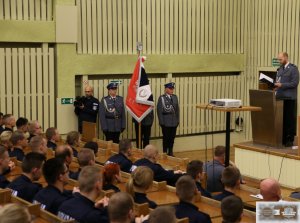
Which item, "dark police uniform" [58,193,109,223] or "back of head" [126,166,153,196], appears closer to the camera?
"dark police uniform" [58,193,109,223]

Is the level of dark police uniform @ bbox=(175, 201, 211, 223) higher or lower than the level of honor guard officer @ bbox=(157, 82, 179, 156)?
lower

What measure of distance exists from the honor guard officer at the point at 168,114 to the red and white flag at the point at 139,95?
1013 mm

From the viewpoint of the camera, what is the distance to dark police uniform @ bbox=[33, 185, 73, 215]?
4.91m

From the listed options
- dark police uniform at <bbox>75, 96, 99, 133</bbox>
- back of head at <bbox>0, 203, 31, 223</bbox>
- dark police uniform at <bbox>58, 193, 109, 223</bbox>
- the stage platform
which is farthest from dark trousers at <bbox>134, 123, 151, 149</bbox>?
back of head at <bbox>0, 203, 31, 223</bbox>

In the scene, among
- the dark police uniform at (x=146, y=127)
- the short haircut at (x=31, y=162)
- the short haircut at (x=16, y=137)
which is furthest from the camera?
the dark police uniform at (x=146, y=127)

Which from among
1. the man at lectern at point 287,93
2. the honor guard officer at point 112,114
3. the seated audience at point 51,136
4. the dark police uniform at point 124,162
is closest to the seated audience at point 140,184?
the dark police uniform at point 124,162

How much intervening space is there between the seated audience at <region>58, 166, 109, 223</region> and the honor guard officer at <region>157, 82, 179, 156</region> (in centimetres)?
783

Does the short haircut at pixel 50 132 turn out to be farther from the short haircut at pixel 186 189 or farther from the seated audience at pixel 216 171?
the short haircut at pixel 186 189

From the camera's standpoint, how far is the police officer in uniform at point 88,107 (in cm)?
1170

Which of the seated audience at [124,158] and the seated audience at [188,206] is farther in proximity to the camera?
the seated audience at [124,158]

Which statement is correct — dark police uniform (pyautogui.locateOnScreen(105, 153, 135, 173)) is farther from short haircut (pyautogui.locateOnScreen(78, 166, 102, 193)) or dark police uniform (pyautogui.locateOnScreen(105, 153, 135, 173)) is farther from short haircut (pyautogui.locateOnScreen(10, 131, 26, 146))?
short haircut (pyautogui.locateOnScreen(78, 166, 102, 193))

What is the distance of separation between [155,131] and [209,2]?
3616 mm

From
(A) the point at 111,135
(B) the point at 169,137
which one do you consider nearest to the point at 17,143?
(A) the point at 111,135

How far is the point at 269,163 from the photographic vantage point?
9.60 m
